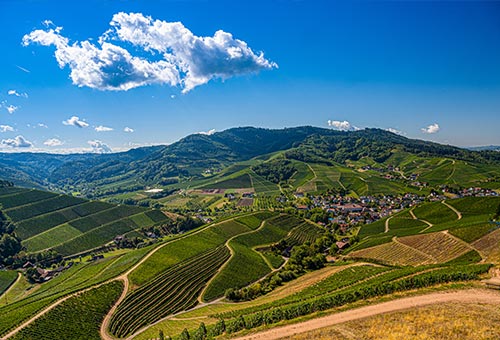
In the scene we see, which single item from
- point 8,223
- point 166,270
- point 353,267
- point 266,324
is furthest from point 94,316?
point 8,223

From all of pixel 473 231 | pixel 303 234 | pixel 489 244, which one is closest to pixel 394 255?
pixel 473 231

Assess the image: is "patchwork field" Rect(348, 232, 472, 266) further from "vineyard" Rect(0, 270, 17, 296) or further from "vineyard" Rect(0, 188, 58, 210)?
"vineyard" Rect(0, 188, 58, 210)

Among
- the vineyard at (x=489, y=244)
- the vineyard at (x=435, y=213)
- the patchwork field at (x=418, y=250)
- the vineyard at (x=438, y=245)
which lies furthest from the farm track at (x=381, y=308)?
the vineyard at (x=435, y=213)

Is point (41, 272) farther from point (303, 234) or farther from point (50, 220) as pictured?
point (303, 234)

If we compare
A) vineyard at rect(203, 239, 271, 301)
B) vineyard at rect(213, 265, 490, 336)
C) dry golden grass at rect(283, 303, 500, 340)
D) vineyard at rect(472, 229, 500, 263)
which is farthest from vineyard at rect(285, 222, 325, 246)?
dry golden grass at rect(283, 303, 500, 340)

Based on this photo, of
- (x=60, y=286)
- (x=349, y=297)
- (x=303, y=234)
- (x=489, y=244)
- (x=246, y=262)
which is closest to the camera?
A: (x=349, y=297)
